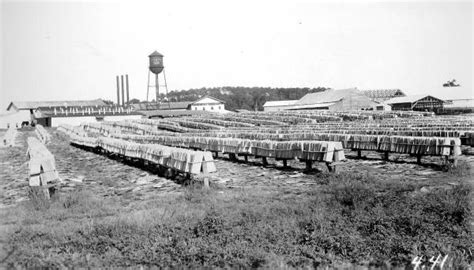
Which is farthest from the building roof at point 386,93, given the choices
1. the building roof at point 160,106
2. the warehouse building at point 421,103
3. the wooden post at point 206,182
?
the wooden post at point 206,182

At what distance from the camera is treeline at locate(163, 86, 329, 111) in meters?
132

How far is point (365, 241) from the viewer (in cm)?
666

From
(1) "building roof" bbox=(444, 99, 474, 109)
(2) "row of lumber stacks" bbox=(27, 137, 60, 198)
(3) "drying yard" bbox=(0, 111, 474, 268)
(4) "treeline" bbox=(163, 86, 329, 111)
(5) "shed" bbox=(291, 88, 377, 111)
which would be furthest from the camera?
(4) "treeline" bbox=(163, 86, 329, 111)

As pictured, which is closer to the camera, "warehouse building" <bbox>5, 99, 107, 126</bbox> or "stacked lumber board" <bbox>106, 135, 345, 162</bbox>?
"stacked lumber board" <bbox>106, 135, 345, 162</bbox>

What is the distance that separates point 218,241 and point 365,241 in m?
2.44

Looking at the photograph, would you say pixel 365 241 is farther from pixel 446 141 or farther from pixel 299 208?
pixel 446 141

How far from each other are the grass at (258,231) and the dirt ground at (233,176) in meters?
1.71

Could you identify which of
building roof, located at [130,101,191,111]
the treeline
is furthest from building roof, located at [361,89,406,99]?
building roof, located at [130,101,191,111]

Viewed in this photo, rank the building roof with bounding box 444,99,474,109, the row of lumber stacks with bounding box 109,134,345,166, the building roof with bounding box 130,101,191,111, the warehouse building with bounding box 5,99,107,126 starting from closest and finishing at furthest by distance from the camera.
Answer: the row of lumber stacks with bounding box 109,134,345,166, the building roof with bounding box 444,99,474,109, the warehouse building with bounding box 5,99,107,126, the building roof with bounding box 130,101,191,111

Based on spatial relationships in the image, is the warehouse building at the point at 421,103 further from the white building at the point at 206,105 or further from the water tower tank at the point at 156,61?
the water tower tank at the point at 156,61

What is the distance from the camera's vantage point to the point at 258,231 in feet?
22.9

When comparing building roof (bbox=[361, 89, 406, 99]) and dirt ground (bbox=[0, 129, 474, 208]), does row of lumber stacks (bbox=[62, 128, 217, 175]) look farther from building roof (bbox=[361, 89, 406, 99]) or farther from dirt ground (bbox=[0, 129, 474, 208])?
A: building roof (bbox=[361, 89, 406, 99])

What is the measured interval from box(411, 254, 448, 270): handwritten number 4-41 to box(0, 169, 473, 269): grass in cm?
15

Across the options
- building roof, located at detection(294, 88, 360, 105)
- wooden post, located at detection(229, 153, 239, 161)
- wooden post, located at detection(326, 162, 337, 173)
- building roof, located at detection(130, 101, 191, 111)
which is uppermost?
building roof, located at detection(294, 88, 360, 105)
